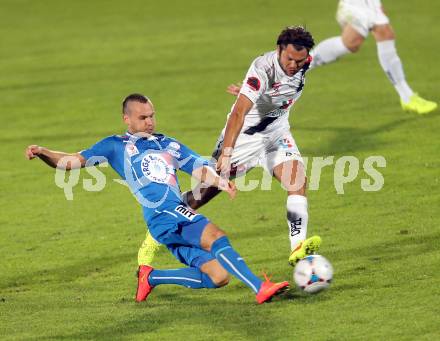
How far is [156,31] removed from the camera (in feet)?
88.2

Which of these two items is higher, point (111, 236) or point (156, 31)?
point (156, 31)

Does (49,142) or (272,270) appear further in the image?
(49,142)

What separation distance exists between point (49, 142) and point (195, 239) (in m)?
9.09

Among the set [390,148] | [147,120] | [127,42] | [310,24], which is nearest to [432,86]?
[390,148]

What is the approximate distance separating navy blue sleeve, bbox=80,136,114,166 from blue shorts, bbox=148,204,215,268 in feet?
2.38

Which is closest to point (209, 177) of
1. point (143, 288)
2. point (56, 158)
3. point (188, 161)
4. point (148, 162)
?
point (188, 161)

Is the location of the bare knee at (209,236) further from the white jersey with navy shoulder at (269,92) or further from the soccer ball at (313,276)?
the white jersey with navy shoulder at (269,92)

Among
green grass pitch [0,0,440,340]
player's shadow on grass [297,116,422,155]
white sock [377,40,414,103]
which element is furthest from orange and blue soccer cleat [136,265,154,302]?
white sock [377,40,414,103]

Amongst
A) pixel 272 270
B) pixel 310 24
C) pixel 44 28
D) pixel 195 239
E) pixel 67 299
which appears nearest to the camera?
pixel 195 239

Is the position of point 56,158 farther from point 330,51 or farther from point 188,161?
point 330,51

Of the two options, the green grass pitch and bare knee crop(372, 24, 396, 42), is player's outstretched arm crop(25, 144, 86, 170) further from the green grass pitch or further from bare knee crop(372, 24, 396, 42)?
bare knee crop(372, 24, 396, 42)

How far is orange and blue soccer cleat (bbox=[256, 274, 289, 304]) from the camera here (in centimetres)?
845

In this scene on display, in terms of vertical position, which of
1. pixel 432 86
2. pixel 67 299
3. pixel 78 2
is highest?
pixel 78 2

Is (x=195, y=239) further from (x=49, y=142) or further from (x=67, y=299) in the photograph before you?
(x=49, y=142)
